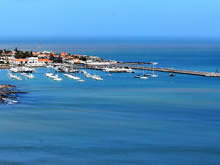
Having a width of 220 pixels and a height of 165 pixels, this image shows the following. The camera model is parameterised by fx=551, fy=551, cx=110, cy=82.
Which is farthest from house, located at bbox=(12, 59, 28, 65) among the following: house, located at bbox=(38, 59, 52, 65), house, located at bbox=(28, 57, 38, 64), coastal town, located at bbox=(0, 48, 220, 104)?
house, located at bbox=(38, 59, 52, 65)

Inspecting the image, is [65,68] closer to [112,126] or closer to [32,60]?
[32,60]

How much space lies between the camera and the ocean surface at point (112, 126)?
1925cm

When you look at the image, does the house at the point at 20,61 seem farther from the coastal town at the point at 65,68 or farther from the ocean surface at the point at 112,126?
the ocean surface at the point at 112,126

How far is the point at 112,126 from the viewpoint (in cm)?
2411

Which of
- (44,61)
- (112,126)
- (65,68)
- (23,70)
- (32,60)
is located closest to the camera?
(112,126)

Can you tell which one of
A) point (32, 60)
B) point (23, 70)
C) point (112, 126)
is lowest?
point (112, 126)

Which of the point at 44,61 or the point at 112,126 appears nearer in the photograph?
the point at 112,126

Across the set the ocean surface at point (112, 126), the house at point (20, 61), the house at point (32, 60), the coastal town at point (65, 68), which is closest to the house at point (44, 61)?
the coastal town at point (65, 68)

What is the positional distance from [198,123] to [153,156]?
616cm

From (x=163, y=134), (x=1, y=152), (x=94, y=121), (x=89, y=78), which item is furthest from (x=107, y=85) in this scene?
(x=1, y=152)

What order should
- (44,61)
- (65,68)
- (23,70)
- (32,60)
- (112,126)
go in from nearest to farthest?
(112,126), (23,70), (65,68), (32,60), (44,61)

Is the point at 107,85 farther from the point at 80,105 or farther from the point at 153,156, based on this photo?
the point at 153,156

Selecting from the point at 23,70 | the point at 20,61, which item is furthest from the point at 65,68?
the point at 20,61

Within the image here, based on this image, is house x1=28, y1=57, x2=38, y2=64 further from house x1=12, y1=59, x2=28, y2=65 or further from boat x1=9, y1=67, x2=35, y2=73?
boat x1=9, y1=67, x2=35, y2=73
